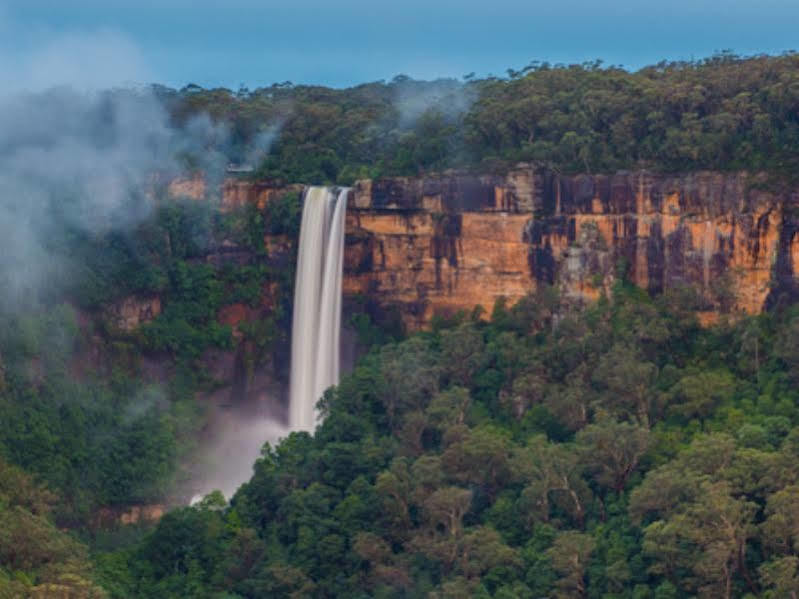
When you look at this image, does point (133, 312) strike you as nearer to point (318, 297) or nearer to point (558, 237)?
point (318, 297)

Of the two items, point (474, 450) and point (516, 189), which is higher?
point (516, 189)

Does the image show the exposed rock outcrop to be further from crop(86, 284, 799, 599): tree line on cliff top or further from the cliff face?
crop(86, 284, 799, 599): tree line on cliff top

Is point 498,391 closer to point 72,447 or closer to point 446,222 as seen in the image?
point 446,222

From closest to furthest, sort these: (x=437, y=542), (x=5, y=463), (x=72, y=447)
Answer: (x=437, y=542) → (x=5, y=463) → (x=72, y=447)

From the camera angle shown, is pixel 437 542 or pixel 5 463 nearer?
pixel 437 542

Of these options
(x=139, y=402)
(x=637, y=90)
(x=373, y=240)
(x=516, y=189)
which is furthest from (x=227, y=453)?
(x=637, y=90)

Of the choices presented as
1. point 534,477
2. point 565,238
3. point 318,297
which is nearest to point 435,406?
point 534,477

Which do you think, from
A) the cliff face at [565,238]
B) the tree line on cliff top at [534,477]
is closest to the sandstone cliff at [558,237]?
the cliff face at [565,238]
